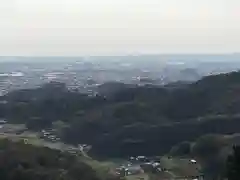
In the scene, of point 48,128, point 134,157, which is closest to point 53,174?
point 134,157

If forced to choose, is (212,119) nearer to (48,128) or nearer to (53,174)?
(48,128)

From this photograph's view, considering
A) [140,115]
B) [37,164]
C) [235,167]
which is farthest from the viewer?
[140,115]

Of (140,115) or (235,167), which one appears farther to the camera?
(140,115)

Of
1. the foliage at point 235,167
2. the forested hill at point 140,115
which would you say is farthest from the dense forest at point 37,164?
the forested hill at point 140,115

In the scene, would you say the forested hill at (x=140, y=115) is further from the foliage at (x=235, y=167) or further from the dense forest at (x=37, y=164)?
the foliage at (x=235, y=167)

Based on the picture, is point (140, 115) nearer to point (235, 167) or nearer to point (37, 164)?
point (37, 164)

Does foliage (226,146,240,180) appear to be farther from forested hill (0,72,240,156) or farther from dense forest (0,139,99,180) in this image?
forested hill (0,72,240,156)

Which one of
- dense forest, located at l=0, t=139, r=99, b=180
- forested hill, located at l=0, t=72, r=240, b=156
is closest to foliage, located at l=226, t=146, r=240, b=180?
dense forest, located at l=0, t=139, r=99, b=180

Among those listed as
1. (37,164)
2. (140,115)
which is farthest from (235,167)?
(140,115)
